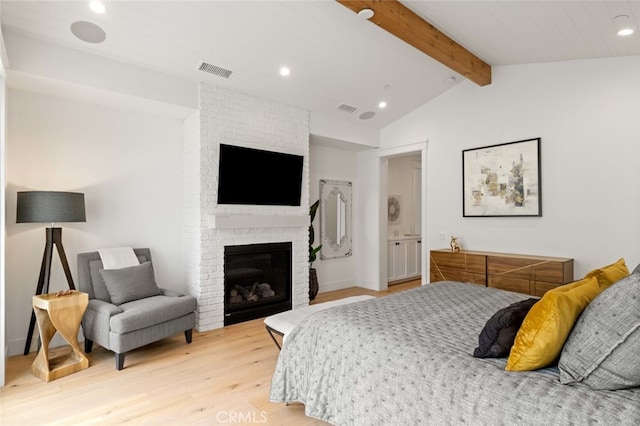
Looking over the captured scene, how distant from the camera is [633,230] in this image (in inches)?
142

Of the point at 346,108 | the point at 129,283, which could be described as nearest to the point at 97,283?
the point at 129,283

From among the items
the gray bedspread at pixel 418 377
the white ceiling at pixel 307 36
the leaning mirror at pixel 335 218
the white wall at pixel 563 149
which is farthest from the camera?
the leaning mirror at pixel 335 218

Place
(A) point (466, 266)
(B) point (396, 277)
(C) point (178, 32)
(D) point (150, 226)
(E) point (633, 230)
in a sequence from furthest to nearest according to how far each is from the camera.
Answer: (B) point (396, 277) < (A) point (466, 266) < (D) point (150, 226) < (E) point (633, 230) < (C) point (178, 32)

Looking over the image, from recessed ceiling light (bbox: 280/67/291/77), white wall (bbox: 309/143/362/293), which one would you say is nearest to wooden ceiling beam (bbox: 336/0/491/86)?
recessed ceiling light (bbox: 280/67/291/77)

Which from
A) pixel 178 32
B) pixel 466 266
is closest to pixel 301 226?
pixel 466 266

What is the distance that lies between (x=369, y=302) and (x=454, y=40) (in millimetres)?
2895

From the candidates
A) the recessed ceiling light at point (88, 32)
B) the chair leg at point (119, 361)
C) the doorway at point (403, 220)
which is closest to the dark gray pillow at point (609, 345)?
the chair leg at point (119, 361)

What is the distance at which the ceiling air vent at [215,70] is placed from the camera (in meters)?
3.70

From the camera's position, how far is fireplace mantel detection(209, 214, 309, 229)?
3998 millimetres

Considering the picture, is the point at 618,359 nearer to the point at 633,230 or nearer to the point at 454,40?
the point at 633,230

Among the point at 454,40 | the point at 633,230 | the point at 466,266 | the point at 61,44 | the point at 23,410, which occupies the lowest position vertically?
the point at 23,410

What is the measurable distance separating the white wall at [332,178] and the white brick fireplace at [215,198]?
1.06m

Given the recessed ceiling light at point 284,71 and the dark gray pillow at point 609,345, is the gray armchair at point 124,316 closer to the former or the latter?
the recessed ceiling light at point 284,71

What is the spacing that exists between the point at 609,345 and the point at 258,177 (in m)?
3.69
